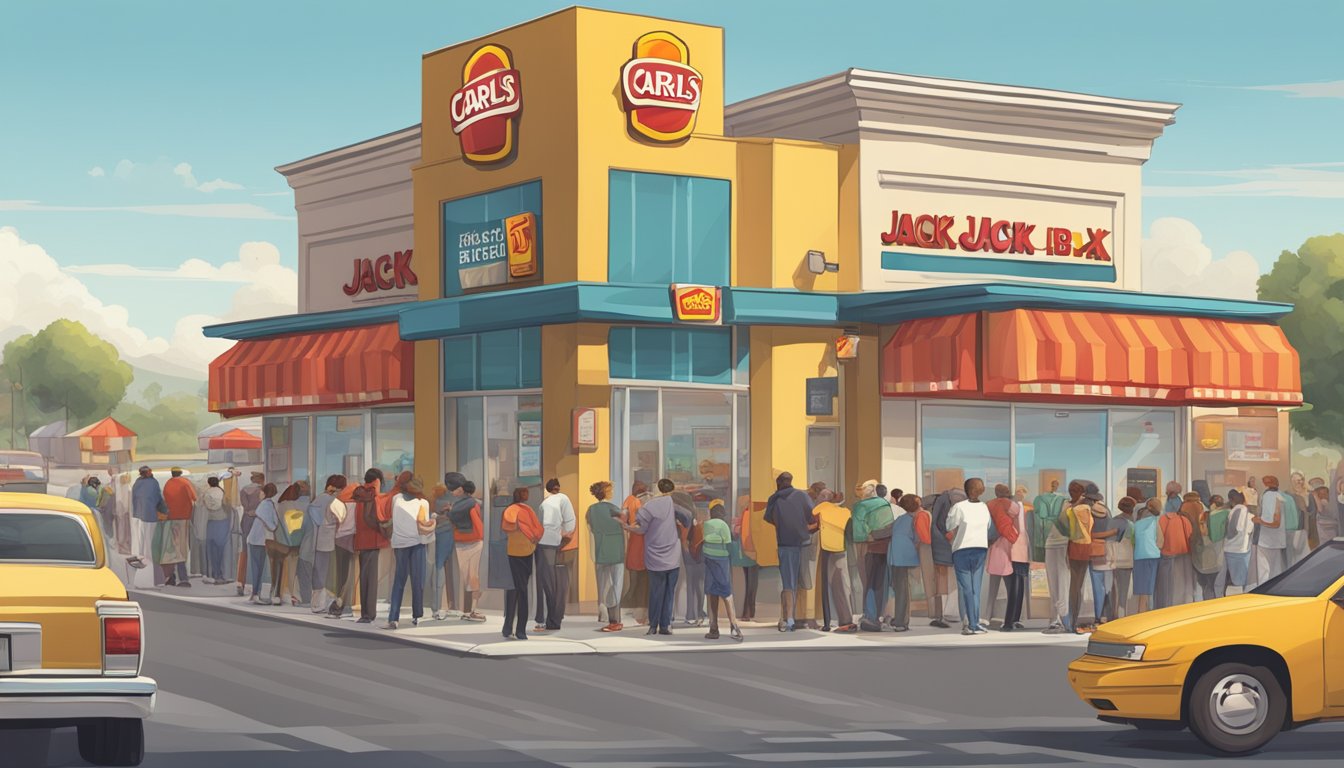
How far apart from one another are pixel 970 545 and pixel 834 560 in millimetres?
1722

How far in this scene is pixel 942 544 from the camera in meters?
22.0

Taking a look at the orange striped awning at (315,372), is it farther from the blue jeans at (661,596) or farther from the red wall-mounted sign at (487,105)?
the blue jeans at (661,596)

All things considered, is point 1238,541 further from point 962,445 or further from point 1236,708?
point 1236,708

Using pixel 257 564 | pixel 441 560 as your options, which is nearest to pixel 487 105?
pixel 441 560

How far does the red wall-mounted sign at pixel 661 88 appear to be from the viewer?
25.0 meters

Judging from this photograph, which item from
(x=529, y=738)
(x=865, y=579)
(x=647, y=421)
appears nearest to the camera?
(x=529, y=738)

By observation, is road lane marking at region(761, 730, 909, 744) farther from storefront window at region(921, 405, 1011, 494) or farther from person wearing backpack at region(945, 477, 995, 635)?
storefront window at region(921, 405, 1011, 494)

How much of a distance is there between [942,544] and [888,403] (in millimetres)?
4179

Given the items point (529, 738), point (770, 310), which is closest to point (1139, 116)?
point (770, 310)

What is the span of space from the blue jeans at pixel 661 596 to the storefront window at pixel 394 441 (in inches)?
328

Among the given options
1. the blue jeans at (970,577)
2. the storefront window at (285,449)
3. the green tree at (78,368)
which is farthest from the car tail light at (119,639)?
the green tree at (78,368)

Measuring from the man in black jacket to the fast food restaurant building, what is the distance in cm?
270

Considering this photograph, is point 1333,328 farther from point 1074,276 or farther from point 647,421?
point 647,421

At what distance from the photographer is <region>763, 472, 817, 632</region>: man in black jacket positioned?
69.9 ft
